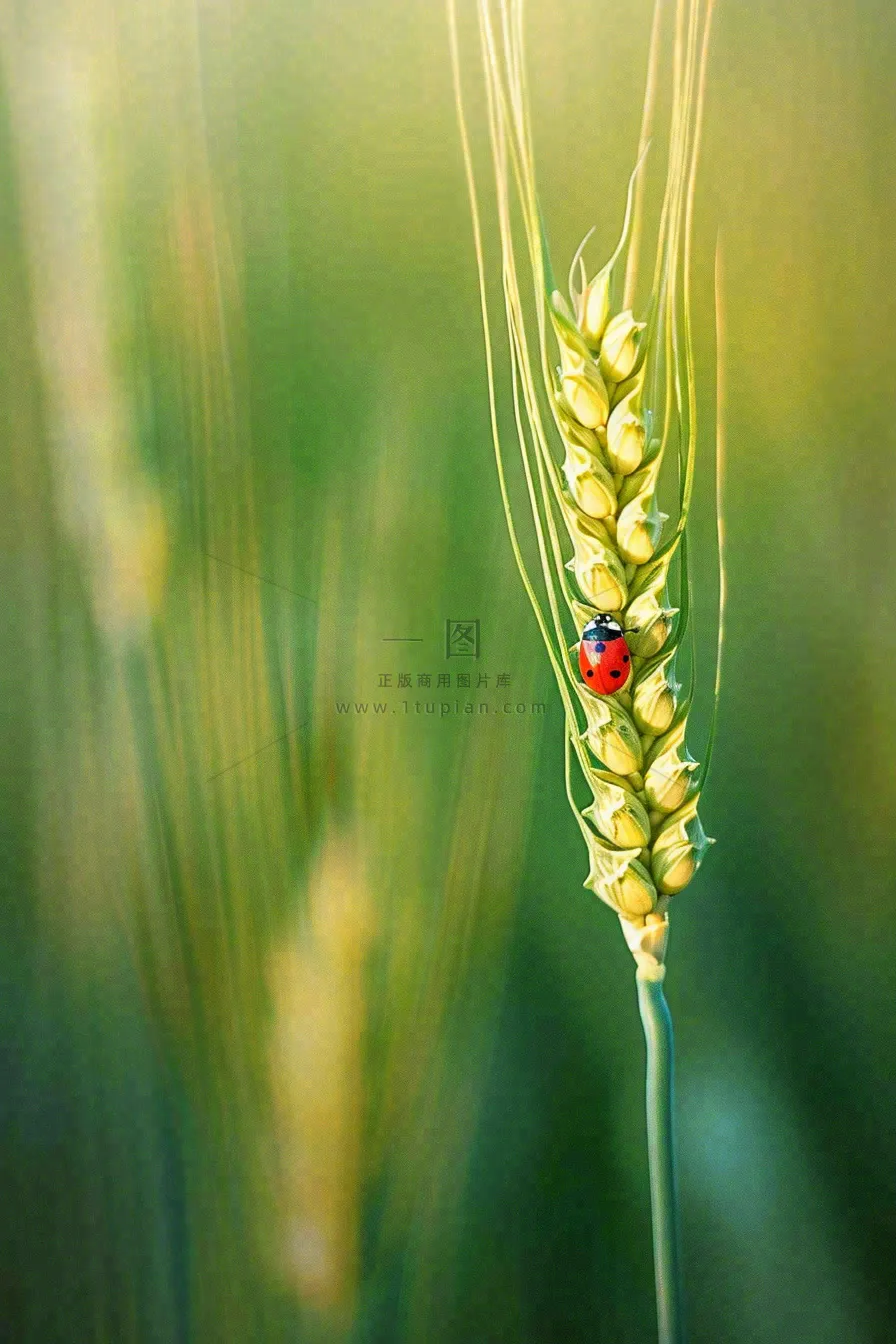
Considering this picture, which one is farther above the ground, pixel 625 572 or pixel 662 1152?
pixel 625 572

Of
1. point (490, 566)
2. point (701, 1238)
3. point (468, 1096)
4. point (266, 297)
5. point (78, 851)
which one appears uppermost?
point (266, 297)

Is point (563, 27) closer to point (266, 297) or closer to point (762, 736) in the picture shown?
point (266, 297)

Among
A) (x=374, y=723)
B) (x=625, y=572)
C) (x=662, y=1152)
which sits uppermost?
(x=625, y=572)

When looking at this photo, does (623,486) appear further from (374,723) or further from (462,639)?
(374,723)

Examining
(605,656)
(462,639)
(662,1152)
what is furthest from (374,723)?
(662,1152)

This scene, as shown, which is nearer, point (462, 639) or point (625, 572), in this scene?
point (625, 572)

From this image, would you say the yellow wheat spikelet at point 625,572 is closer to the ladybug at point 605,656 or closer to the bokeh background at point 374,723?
the ladybug at point 605,656

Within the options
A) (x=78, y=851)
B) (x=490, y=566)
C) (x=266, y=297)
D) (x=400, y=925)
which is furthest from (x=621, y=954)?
(x=266, y=297)
